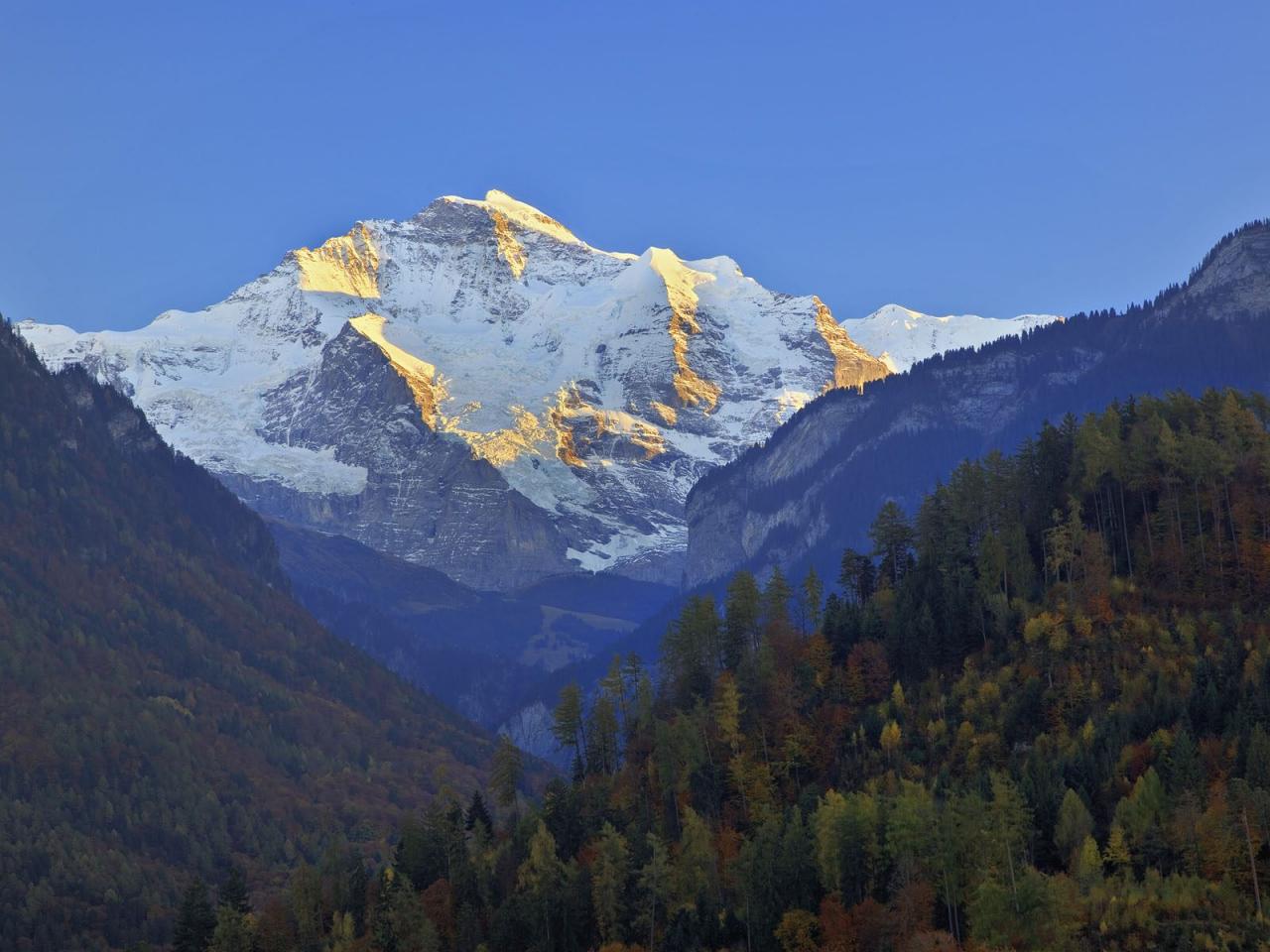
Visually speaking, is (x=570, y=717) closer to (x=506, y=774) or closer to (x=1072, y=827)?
(x=506, y=774)

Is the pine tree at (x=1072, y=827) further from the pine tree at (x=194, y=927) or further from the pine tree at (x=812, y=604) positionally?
the pine tree at (x=194, y=927)

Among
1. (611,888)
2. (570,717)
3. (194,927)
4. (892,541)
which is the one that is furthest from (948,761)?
(194,927)

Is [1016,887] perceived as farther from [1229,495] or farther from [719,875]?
[1229,495]

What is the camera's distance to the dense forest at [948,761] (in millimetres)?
110375

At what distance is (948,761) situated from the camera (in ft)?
442

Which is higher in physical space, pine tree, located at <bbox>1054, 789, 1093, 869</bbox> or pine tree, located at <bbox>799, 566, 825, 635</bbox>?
pine tree, located at <bbox>799, 566, 825, 635</bbox>

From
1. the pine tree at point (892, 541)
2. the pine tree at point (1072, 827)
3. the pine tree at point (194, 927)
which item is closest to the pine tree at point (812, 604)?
the pine tree at point (892, 541)

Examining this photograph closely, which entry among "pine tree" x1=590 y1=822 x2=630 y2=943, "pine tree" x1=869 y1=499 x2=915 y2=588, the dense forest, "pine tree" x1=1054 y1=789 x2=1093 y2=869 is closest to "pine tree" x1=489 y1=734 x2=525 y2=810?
the dense forest

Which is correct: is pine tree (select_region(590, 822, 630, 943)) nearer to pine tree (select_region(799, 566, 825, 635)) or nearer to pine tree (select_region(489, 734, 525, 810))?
pine tree (select_region(489, 734, 525, 810))

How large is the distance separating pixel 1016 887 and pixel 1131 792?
15017 millimetres

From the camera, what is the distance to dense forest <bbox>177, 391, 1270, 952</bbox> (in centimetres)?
11038

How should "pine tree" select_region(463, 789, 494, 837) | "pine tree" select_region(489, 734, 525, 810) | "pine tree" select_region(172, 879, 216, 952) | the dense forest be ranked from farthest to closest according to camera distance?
"pine tree" select_region(489, 734, 525, 810), "pine tree" select_region(463, 789, 494, 837), "pine tree" select_region(172, 879, 216, 952), the dense forest

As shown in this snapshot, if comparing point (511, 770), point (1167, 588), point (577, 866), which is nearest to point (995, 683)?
point (1167, 588)

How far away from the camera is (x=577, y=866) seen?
5556 inches
